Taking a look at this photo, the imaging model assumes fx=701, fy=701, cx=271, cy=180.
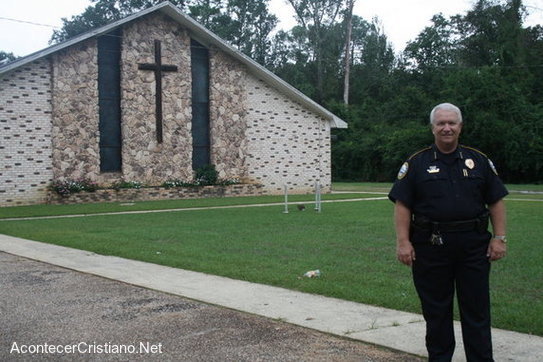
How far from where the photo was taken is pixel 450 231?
5.06m

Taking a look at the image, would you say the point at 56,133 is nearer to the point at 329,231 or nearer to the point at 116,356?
the point at 329,231

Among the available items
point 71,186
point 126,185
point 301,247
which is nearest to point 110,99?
point 126,185

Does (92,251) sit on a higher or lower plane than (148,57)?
lower

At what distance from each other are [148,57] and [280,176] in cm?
782

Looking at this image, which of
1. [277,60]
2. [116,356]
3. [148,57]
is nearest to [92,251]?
[116,356]

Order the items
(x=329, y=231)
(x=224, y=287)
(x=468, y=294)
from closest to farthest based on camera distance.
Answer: (x=468, y=294) → (x=224, y=287) → (x=329, y=231)

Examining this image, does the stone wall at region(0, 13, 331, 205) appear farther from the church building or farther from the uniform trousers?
the uniform trousers

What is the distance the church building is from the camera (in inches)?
1025

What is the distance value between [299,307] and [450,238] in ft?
8.98

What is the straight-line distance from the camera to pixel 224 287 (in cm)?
864

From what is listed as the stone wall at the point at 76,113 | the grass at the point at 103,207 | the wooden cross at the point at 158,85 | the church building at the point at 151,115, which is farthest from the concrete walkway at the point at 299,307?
the wooden cross at the point at 158,85

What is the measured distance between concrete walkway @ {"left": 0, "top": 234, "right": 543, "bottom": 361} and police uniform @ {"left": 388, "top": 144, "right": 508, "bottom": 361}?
0.44m

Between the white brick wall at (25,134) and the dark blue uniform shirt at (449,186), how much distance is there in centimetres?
2281

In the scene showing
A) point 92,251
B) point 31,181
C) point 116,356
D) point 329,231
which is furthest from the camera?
point 31,181
